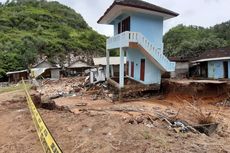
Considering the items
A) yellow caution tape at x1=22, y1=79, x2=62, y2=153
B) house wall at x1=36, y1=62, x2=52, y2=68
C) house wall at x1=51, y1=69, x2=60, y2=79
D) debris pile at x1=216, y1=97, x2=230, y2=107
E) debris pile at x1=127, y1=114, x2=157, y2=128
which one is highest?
house wall at x1=36, y1=62, x2=52, y2=68

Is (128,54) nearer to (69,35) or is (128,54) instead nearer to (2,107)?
(2,107)

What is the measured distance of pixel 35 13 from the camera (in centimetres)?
6581

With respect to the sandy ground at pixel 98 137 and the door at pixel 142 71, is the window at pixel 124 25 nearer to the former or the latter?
the door at pixel 142 71

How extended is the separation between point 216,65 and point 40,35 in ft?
143

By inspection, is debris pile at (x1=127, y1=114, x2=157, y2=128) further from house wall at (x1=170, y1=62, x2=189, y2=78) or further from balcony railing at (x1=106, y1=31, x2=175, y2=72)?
house wall at (x1=170, y1=62, x2=189, y2=78)

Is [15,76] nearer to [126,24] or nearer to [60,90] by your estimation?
[60,90]

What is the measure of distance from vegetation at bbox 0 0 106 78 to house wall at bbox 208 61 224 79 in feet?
94.5

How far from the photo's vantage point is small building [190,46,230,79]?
1999cm

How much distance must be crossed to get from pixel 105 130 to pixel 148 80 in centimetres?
1123

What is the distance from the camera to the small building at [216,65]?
20.0 meters

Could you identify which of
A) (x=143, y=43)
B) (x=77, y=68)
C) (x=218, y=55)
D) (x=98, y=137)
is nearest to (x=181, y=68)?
(x=218, y=55)

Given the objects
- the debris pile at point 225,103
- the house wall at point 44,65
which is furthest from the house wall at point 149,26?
the house wall at point 44,65

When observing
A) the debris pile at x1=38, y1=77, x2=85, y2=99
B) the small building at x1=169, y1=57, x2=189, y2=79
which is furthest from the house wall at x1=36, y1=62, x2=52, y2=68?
the small building at x1=169, y1=57, x2=189, y2=79

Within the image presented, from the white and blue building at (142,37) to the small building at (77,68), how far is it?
23224mm
